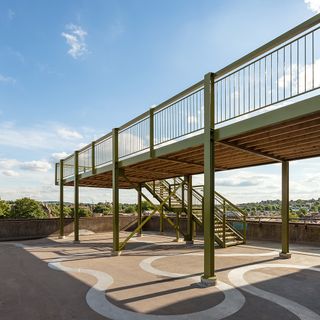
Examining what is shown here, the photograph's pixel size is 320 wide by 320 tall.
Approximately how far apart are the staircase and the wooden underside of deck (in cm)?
216

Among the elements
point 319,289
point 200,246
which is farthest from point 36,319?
point 200,246

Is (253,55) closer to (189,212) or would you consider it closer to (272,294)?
(272,294)

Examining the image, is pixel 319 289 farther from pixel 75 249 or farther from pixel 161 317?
pixel 75 249

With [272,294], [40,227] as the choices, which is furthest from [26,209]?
[272,294]

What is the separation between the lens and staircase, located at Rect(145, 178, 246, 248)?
13492 mm

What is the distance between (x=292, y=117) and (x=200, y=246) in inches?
367

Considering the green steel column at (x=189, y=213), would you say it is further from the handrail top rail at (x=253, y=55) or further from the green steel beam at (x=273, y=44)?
the green steel beam at (x=273, y=44)

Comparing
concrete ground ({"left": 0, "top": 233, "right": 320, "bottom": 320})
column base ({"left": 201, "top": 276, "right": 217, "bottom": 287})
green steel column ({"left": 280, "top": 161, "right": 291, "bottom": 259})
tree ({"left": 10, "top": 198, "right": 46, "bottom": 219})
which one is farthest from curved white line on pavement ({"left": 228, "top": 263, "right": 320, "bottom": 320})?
tree ({"left": 10, "top": 198, "right": 46, "bottom": 219})

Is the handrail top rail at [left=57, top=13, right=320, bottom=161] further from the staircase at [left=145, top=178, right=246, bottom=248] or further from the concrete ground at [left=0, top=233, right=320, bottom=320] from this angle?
the staircase at [left=145, top=178, right=246, bottom=248]

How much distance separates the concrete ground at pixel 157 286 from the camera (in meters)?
5.49

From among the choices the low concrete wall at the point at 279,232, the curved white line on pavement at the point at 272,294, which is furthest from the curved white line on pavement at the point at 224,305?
the low concrete wall at the point at 279,232

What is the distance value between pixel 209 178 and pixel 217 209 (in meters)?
7.61

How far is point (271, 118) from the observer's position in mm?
6059

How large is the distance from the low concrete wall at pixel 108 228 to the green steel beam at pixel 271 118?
8.96 meters
